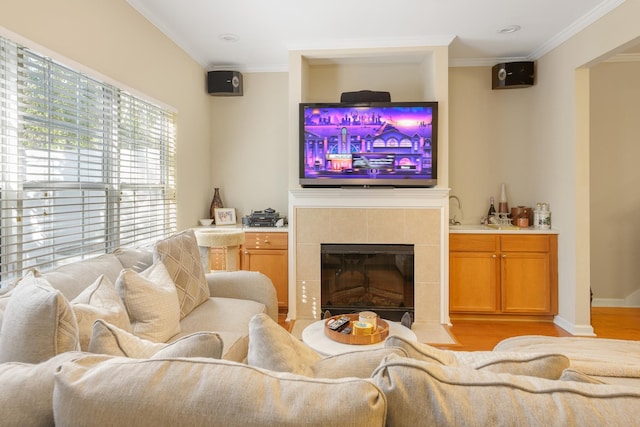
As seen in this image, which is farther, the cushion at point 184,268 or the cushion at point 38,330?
the cushion at point 184,268

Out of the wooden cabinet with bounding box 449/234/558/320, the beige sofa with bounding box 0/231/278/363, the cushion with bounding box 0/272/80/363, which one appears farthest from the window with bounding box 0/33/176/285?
the wooden cabinet with bounding box 449/234/558/320

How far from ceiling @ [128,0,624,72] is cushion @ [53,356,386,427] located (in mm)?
2841

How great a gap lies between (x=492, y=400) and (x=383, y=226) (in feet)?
9.65

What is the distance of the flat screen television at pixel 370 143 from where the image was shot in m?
3.47

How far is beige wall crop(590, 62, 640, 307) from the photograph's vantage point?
13.0ft

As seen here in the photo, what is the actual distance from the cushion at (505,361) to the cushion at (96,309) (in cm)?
97

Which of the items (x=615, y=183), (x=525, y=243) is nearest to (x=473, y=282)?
(x=525, y=243)

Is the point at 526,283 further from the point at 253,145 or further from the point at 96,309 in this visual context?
the point at 96,309

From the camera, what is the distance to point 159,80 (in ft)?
10.1

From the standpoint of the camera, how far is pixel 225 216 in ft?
13.7

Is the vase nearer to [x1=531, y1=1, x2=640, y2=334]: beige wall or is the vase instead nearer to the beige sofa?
the beige sofa

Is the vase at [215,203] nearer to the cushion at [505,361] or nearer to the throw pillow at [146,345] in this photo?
the throw pillow at [146,345]

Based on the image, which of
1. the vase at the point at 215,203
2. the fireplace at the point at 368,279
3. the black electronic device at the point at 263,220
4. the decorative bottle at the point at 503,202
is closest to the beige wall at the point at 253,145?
the vase at the point at 215,203

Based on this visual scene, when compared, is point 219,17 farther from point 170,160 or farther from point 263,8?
point 170,160
